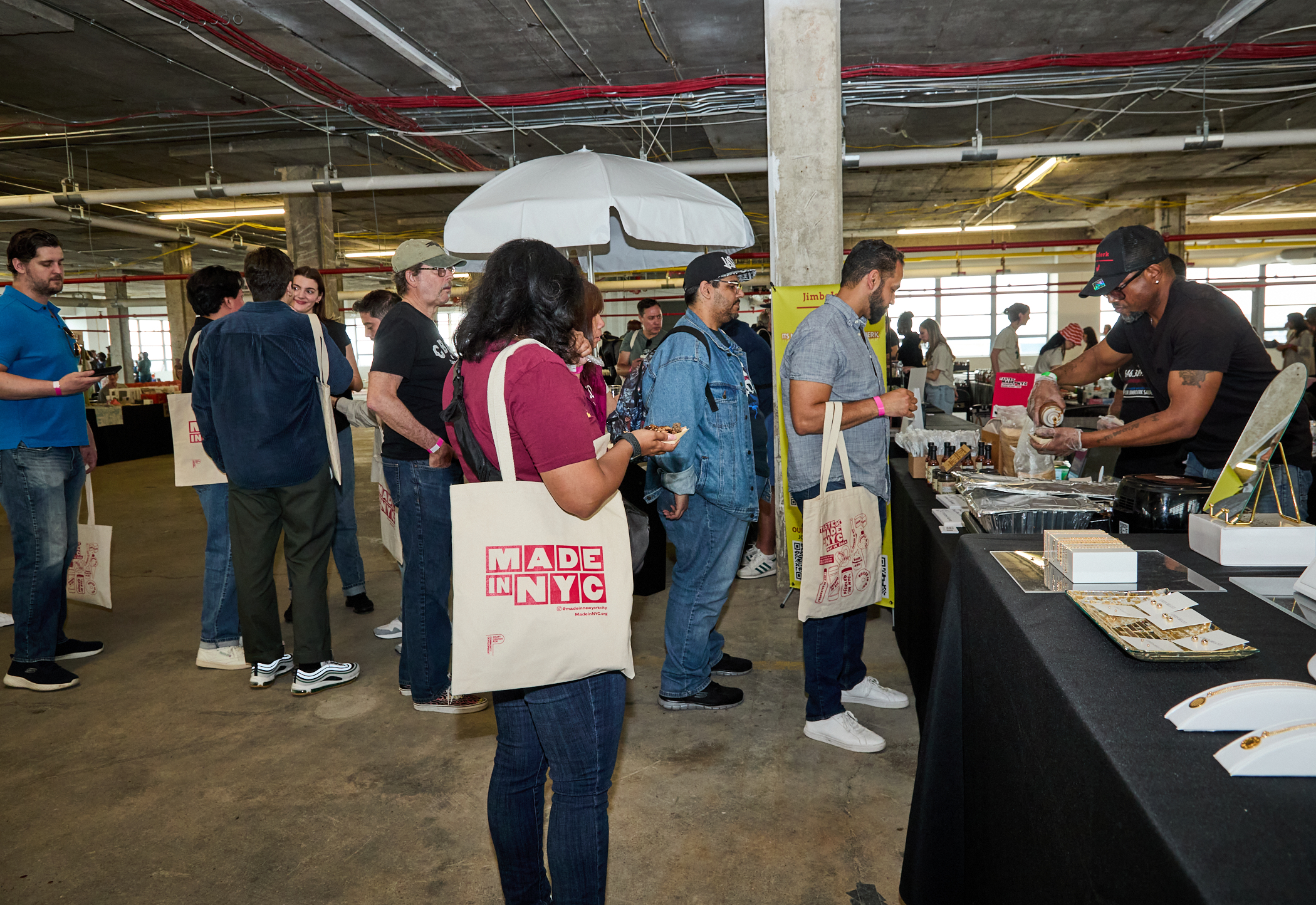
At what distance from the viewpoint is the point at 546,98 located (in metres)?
6.39

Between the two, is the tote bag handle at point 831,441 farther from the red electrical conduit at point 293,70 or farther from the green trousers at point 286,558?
the red electrical conduit at point 293,70

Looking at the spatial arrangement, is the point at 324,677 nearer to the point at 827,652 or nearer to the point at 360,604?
the point at 360,604

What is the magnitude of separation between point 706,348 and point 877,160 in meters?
5.63

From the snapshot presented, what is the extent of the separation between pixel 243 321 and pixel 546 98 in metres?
4.40

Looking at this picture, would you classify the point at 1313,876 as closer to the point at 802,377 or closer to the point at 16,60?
the point at 802,377

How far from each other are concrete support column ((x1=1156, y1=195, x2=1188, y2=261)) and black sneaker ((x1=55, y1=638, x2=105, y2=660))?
47.7 feet

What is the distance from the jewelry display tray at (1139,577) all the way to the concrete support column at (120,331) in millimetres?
25518

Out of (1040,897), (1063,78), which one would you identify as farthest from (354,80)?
(1040,897)

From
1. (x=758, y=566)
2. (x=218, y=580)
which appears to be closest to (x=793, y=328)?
(x=758, y=566)

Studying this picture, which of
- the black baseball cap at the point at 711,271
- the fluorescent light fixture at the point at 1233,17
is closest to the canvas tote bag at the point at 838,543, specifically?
the black baseball cap at the point at 711,271

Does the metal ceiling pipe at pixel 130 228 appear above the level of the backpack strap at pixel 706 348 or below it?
above

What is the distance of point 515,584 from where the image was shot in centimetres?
135

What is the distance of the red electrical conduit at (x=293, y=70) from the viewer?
4.67 metres

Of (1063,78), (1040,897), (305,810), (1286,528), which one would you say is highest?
(1063,78)
